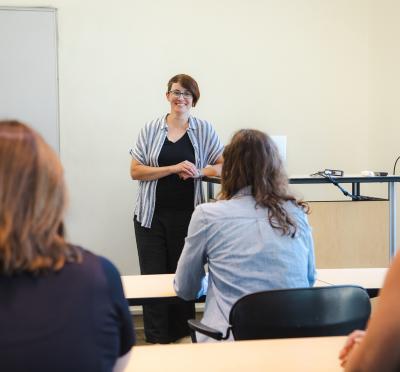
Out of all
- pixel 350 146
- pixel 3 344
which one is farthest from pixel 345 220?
pixel 3 344

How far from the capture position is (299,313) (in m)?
1.67

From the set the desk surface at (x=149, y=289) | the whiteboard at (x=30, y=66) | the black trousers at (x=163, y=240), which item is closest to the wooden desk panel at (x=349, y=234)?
the black trousers at (x=163, y=240)

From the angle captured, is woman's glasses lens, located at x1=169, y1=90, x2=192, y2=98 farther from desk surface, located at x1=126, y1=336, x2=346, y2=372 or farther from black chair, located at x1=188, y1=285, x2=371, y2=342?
desk surface, located at x1=126, y1=336, x2=346, y2=372

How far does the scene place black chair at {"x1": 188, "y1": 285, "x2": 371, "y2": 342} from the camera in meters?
1.65

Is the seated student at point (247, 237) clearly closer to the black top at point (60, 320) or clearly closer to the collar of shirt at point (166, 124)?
the black top at point (60, 320)

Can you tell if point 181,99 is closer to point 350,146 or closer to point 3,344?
point 350,146

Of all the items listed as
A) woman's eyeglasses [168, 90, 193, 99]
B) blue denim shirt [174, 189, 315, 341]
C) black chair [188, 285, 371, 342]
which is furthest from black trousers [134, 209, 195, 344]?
black chair [188, 285, 371, 342]

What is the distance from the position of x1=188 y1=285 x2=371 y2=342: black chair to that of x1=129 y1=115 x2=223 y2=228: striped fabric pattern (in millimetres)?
1768

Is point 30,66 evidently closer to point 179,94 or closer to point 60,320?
point 179,94

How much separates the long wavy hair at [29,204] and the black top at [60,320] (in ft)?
0.09

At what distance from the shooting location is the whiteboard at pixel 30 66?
4.36 meters

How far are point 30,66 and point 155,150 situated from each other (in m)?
1.50

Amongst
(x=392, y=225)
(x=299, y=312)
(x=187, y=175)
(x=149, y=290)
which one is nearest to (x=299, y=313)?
(x=299, y=312)

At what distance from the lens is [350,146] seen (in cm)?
488
